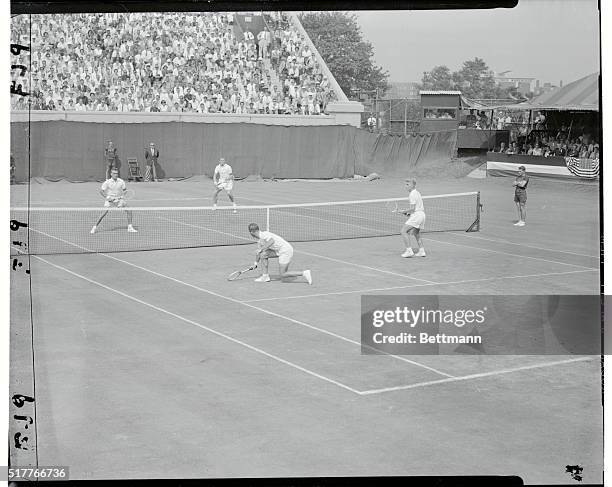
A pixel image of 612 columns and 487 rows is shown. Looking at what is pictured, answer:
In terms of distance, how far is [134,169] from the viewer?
30.8 metres

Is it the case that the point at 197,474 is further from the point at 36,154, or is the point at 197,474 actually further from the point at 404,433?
the point at 36,154

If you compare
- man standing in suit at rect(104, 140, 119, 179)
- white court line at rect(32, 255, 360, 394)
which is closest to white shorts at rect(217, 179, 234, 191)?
man standing in suit at rect(104, 140, 119, 179)

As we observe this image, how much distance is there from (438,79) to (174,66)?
7845 millimetres

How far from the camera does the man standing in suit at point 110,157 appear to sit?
2961 centimetres

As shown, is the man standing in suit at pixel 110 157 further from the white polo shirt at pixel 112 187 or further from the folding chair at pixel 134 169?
the white polo shirt at pixel 112 187

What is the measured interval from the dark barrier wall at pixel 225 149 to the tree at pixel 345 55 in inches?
123

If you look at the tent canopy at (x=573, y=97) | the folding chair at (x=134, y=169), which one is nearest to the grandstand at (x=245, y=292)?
the folding chair at (x=134, y=169)

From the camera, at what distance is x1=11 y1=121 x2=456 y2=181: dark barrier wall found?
29.1 metres

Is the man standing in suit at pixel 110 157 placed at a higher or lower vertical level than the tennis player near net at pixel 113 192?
higher

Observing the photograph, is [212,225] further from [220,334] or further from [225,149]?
[225,149]

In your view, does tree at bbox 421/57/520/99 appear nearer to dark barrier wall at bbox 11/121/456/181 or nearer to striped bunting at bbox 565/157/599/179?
striped bunting at bbox 565/157/599/179

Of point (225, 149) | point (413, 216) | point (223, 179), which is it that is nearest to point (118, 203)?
point (223, 179)

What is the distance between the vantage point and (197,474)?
711cm

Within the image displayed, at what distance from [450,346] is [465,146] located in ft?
38.2
